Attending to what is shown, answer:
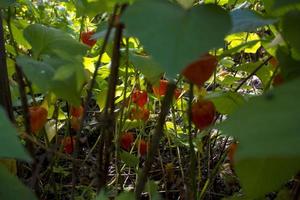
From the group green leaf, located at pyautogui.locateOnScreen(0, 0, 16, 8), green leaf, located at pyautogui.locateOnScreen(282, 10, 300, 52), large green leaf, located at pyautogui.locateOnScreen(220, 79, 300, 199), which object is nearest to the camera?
large green leaf, located at pyautogui.locateOnScreen(220, 79, 300, 199)

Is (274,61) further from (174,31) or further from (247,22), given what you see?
(174,31)

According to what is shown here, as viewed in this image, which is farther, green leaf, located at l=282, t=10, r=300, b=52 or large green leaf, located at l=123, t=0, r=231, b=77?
green leaf, located at l=282, t=10, r=300, b=52

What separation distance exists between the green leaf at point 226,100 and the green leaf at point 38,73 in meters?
0.28

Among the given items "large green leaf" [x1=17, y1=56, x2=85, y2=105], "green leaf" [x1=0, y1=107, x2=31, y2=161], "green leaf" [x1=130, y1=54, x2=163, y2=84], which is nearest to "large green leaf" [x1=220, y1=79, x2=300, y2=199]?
"green leaf" [x1=0, y1=107, x2=31, y2=161]

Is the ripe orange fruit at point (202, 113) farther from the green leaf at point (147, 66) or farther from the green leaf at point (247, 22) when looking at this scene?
the green leaf at point (247, 22)

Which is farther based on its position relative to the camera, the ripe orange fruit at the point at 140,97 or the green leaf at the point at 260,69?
the ripe orange fruit at the point at 140,97

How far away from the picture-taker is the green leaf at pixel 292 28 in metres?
0.47

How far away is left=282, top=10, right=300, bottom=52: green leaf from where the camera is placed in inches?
18.5

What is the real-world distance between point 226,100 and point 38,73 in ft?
1.17

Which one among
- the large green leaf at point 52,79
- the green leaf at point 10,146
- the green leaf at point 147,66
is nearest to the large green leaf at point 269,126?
the green leaf at point 10,146

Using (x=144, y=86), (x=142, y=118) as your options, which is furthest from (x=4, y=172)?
(x=144, y=86)

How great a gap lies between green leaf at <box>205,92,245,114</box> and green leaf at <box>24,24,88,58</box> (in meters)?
0.23

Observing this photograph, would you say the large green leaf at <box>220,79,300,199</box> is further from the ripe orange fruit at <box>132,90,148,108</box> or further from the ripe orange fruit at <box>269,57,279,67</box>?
the ripe orange fruit at <box>132,90,148,108</box>

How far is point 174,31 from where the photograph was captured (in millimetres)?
370
